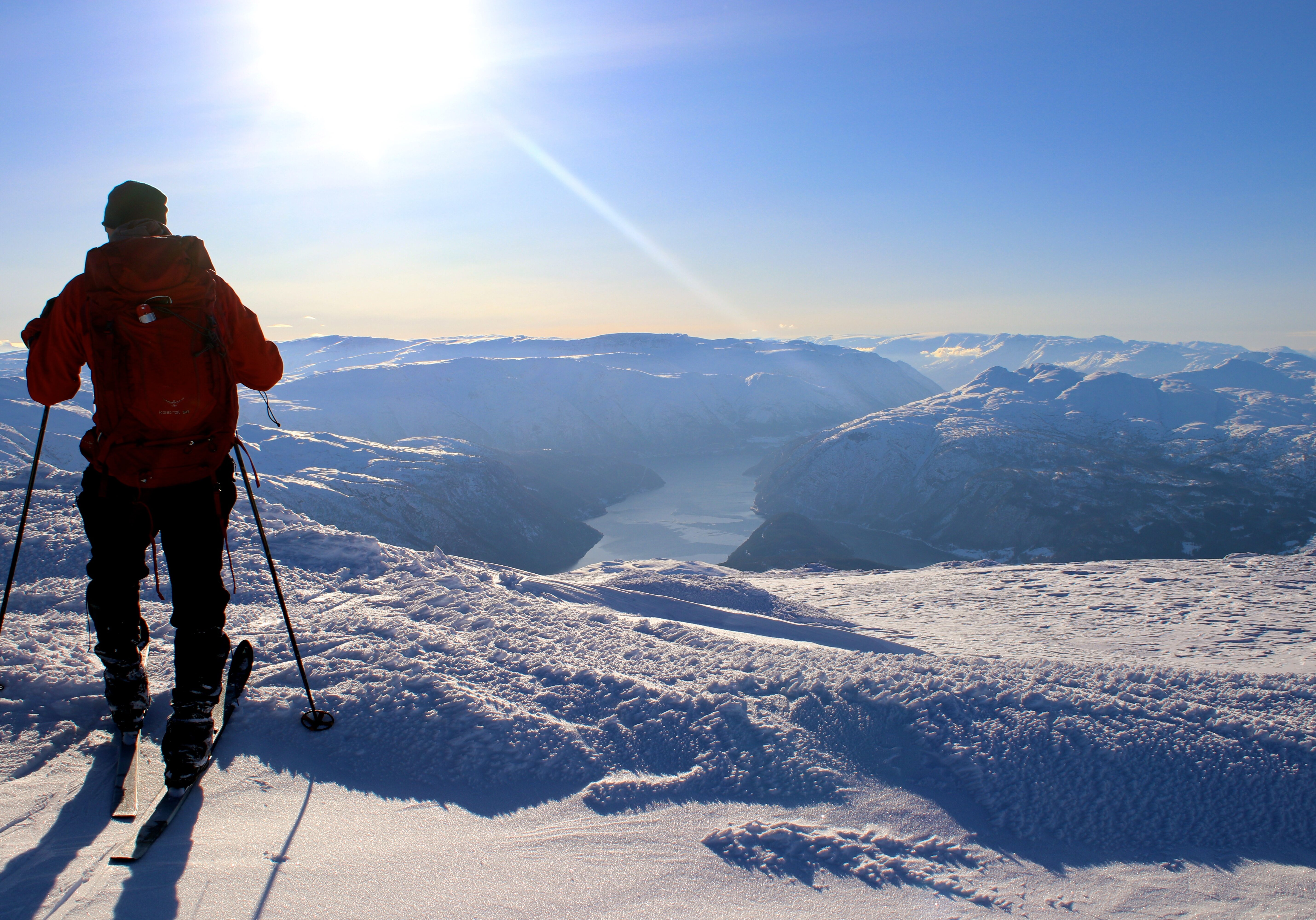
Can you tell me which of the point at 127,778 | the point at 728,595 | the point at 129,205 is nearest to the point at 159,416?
the point at 129,205

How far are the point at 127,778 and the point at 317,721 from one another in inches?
30.4

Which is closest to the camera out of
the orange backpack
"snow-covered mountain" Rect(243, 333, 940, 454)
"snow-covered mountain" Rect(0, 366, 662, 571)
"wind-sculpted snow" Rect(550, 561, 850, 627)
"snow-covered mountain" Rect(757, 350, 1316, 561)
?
the orange backpack

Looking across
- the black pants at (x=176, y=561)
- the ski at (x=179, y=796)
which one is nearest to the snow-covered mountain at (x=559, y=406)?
the ski at (x=179, y=796)

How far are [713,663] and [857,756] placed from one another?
4.20 ft

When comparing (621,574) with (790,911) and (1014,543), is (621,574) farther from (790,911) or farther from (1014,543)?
(1014,543)

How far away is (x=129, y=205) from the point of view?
268 centimetres

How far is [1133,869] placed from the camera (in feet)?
9.82

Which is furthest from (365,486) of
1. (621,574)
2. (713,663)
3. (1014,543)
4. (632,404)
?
(632,404)

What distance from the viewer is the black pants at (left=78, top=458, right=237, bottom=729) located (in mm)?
2637

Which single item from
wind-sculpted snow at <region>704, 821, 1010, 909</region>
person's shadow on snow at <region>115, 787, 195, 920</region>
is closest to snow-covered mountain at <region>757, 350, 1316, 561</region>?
wind-sculpted snow at <region>704, 821, 1010, 909</region>

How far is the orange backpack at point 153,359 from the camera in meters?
2.51

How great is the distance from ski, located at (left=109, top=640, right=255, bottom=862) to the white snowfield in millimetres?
48

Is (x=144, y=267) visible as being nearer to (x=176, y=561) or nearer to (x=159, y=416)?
(x=159, y=416)

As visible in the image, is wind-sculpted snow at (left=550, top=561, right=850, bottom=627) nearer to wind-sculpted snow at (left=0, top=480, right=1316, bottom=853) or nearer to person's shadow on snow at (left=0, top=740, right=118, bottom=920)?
wind-sculpted snow at (left=0, top=480, right=1316, bottom=853)
